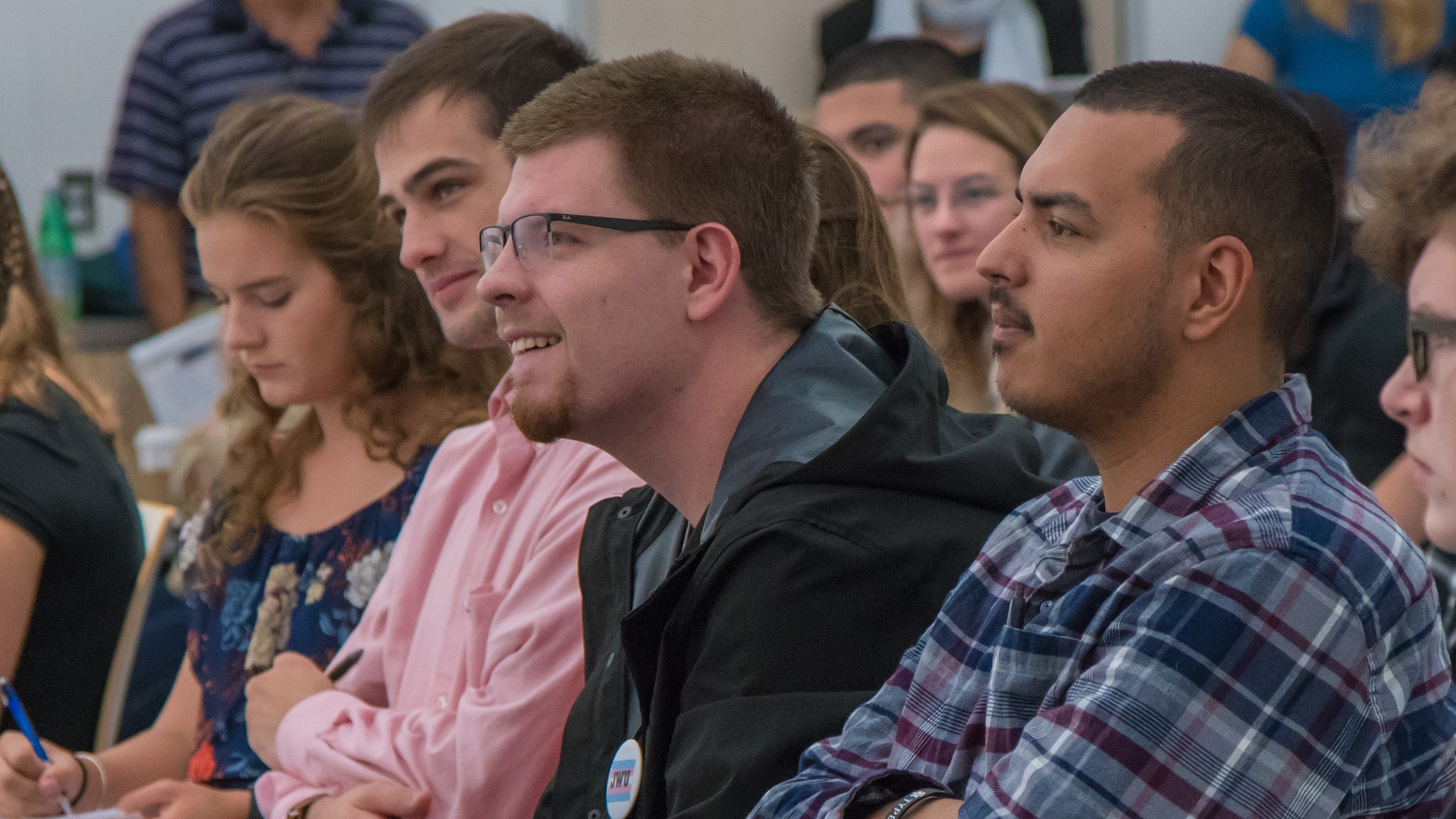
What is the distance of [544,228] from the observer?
5.14 ft

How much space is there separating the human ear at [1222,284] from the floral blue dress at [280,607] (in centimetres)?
140

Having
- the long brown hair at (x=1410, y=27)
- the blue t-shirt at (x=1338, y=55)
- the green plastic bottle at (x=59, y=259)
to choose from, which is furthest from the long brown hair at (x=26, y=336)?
the long brown hair at (x=1410, y=27)

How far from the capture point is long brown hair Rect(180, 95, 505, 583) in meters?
→ 2.33

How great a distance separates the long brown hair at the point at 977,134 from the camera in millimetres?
2975

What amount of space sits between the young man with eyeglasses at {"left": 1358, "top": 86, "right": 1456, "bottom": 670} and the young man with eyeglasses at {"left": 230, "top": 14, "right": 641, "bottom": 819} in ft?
2.94

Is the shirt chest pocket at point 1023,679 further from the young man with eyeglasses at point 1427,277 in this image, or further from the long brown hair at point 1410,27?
the long brown hair at point 1410,27

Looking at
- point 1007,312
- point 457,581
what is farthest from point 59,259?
point 1007,312

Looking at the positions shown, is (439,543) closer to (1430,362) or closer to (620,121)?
(620,121)

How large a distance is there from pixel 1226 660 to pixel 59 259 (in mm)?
4146


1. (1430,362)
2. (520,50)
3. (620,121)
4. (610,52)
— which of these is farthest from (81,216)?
(1430,362)

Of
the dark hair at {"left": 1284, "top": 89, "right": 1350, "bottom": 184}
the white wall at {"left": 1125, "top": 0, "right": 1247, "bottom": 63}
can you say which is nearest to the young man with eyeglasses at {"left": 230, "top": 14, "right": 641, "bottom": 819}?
the dark hair at {"left": 1284, "top": 89, "right": 1350, "bottom": 184}

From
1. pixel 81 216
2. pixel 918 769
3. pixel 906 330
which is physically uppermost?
pixel 906 330

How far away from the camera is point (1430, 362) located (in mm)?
1743

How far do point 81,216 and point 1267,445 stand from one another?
494cm
